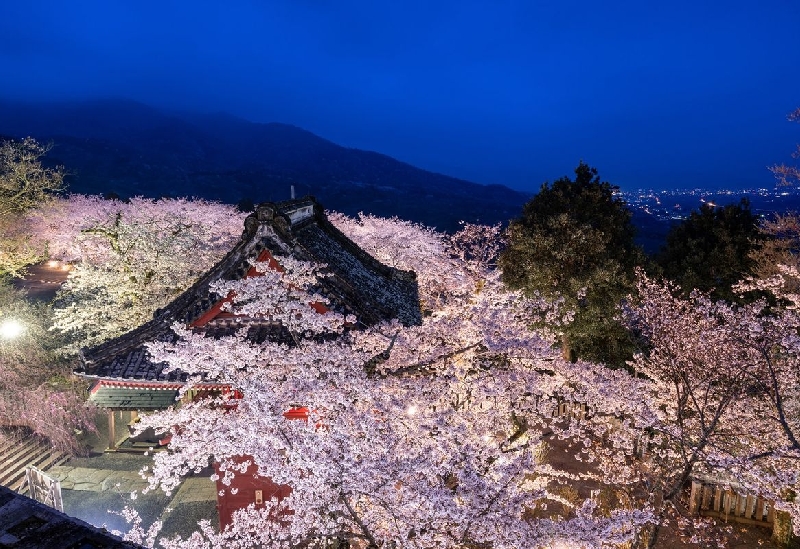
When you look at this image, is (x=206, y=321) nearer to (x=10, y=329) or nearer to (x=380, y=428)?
(x=380, y=428)

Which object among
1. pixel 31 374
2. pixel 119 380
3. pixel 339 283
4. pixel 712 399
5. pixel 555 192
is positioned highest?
pixel 555 192

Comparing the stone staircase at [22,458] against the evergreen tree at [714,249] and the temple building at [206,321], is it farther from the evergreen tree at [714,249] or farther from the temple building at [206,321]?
the evergreen tree at [714,249]

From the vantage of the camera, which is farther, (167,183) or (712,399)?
(167,183)

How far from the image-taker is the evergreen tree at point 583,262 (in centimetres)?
1850

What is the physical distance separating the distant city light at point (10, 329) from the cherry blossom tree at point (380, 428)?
1309 centimetres

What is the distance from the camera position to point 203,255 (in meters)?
22.6

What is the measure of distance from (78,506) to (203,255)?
1185cm

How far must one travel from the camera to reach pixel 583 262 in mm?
19953

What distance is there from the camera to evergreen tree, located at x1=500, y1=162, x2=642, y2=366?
18500mm

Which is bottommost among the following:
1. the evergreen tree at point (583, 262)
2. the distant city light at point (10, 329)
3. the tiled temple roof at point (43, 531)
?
the distant city light at point (10, 329)

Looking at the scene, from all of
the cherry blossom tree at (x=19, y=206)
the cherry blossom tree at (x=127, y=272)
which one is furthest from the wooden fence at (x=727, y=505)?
the cherry blossom tree at (x=19, y=206)

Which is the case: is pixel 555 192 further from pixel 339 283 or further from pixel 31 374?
pixel 31 374

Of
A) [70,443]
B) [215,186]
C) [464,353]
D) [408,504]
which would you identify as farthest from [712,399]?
[215,186]

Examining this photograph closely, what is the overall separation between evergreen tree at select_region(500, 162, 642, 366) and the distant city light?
71.3ft
